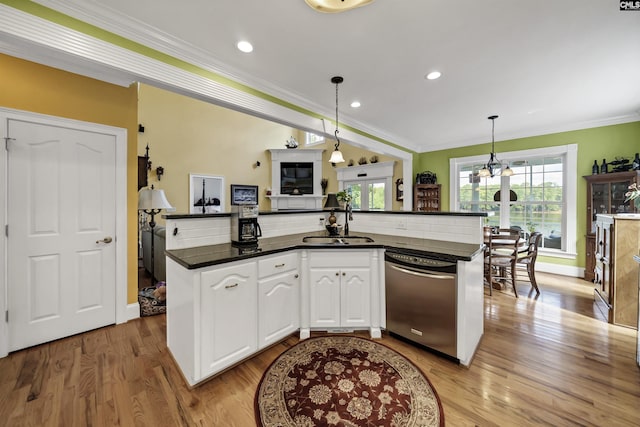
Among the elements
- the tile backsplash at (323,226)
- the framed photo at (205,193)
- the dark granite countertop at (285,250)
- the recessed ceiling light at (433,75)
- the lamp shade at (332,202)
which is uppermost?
the recessed ceiling light at (433,75)

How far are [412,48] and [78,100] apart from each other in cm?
327

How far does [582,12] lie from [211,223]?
346cm

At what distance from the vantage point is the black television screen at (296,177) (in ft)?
24.0

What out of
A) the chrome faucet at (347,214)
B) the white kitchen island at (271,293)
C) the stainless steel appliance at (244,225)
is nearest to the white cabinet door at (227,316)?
the white kitchen island at (271,293)

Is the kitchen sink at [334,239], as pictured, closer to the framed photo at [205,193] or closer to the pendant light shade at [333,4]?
the pendant light shade at [333,4]

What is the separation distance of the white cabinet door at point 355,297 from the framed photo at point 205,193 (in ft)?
15.9

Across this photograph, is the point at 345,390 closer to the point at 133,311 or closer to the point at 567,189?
the point at 133,311

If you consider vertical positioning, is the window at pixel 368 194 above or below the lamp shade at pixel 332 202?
above

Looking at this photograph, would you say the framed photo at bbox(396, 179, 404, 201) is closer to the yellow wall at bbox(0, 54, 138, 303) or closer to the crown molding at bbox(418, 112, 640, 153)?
the crown molding at bbox(418, 112, 640, 153)

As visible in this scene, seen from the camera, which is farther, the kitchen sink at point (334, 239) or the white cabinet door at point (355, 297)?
the kitchen sink at point (334, 239)

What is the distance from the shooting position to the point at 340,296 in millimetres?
2385

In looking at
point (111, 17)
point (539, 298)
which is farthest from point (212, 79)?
point (539, 298)

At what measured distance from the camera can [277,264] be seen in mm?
2154

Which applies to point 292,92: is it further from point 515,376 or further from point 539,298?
point 539,298
